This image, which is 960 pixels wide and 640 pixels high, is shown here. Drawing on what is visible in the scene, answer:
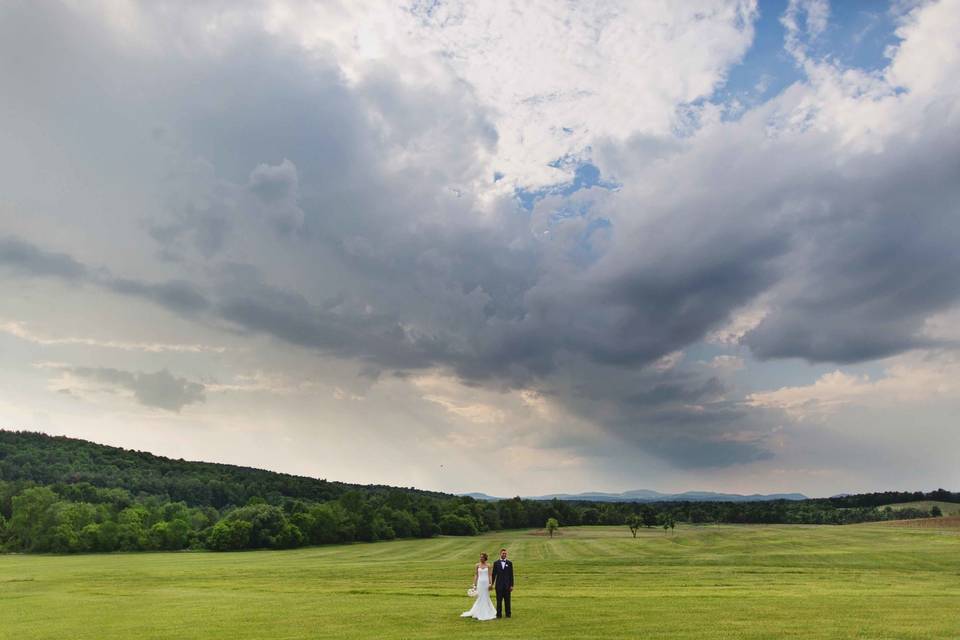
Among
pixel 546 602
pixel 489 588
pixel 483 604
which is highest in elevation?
pixel 489 588

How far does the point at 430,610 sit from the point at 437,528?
153 metres

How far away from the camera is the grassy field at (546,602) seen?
2436cm

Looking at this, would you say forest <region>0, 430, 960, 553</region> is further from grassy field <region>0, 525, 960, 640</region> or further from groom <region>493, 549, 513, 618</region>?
groom <region>493, 549, 513, 618</region>

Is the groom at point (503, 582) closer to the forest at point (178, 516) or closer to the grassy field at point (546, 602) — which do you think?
the grassy field at point (546, 602)

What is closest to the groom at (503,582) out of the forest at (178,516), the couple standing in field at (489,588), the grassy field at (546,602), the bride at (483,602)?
the couple standing in field at (489,588)

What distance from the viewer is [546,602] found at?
33.3 metres

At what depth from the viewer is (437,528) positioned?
582 ft

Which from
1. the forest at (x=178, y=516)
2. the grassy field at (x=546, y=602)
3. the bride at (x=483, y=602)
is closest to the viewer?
the grassy field at (x=546, y=602)

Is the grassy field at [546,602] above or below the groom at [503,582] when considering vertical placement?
below

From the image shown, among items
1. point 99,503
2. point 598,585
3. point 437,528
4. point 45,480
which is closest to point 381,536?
point 437,528

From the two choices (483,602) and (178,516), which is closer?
(483,602)

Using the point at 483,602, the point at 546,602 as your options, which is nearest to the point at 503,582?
the point at 483,602

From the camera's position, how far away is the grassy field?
24359 mm

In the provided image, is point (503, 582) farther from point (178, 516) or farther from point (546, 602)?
point (178, 516)
